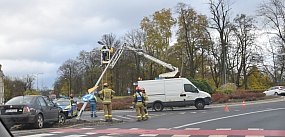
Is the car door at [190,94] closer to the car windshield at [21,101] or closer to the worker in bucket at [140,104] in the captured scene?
the worker in bucket at [140,104]

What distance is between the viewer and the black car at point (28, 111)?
51.9ft

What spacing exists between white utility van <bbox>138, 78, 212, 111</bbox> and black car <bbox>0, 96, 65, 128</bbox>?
1427 centimetres

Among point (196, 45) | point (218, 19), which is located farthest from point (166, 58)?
point (218, 19)

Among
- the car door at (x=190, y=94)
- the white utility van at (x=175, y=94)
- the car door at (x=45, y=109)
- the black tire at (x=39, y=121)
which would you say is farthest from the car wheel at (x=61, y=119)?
the car door at (x=190, y=94)

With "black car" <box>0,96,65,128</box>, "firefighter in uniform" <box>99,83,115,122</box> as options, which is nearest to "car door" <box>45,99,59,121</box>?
"black car" <box>0,96,65,128</box>

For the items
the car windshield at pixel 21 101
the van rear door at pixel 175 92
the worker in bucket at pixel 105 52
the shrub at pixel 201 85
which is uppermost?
the worker in bucket at pixel 105 52

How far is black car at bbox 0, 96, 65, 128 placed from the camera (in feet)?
51.9

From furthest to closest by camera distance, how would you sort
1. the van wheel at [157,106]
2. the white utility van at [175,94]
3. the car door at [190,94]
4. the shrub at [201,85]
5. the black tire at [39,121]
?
the shrub at [201,85] → the van wheel at [157,106] → the car door at [190,94] → the white utility van at [175,94] → the black tire at [39,121]

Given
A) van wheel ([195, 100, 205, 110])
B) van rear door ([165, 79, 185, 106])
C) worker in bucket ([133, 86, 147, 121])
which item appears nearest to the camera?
worker in bucket ([133, 86, 147, 121])

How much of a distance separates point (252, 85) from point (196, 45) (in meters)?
19.0

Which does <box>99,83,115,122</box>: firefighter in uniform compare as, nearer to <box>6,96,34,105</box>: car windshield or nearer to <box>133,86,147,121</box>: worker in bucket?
<box>133,86,147,121</box>: worker in bucket

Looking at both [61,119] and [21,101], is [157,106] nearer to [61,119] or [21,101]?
[61,119]

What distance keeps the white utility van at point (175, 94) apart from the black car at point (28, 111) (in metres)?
14.3

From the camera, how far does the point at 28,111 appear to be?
1592 cm
